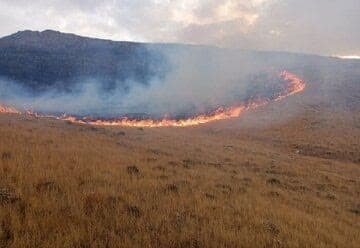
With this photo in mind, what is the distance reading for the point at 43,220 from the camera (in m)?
8.22

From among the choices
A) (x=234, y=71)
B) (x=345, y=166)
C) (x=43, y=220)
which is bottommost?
(x=345, y=166)

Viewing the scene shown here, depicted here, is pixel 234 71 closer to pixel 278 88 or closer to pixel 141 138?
pixel 278 88

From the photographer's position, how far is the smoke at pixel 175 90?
65812 mm

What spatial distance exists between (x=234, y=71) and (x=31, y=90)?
3908 centimetres

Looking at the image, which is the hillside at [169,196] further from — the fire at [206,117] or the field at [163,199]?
the fire at [206,117]

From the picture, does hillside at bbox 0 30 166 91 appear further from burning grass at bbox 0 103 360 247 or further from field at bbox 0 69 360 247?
burning grass at bbox 0 103 360 247

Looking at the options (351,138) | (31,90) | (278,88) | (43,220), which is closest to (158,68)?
(31,90)

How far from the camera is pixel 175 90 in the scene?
81438mm

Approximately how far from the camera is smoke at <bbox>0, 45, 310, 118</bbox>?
216 ft

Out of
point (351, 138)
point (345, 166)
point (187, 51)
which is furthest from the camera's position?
point (187, 51)

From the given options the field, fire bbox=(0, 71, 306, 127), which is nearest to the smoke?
fire bbox=(0, 71, 306, 127)

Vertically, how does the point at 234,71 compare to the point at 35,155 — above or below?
above

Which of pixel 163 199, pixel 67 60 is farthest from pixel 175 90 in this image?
pixel 163 199

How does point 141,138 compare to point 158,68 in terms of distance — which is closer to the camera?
point 141,138
